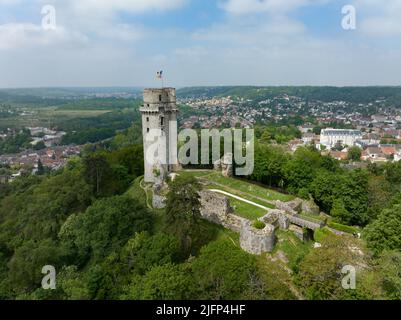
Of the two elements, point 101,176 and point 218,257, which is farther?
point 101,176

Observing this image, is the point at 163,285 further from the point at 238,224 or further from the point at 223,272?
the point at 238,224

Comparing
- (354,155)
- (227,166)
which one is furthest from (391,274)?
(354,155)

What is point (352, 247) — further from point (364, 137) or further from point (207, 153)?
point (364, 137)

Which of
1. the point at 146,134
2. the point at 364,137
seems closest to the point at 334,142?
the point at 364,137

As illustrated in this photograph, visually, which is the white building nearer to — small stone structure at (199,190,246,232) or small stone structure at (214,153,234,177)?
small stone structure at (214,153,234,177)

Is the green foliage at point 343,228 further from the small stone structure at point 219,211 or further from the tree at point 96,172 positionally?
the tree at point 96,172

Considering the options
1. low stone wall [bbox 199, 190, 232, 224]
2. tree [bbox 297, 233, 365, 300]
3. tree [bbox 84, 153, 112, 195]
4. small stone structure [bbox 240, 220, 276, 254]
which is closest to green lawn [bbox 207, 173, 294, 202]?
low stone wall [bbox 199, 190, 232, 224]
